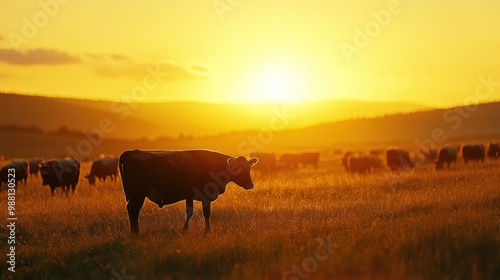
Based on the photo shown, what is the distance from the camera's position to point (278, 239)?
454 inches

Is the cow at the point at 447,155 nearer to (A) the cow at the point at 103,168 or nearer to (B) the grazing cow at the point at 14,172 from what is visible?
(A) the cow at the point at 103,168

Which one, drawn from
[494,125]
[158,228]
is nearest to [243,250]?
[158,228]

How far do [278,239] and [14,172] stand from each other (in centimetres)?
2440

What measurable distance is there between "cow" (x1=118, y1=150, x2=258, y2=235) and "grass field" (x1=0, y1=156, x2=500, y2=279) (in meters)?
0.64

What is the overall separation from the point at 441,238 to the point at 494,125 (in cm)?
11364

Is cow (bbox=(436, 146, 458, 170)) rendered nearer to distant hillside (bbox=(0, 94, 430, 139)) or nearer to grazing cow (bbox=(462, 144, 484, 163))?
grazing cow (bbox=(462, 144, 484, 163))

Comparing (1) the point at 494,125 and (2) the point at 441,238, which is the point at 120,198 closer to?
(2) the point at 441,238

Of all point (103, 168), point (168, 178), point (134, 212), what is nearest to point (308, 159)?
point (103, 168)

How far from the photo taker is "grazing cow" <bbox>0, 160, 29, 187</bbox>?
3253 centimetres

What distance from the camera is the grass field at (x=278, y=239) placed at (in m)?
9.47

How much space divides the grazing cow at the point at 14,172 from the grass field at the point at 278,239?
13937 mm

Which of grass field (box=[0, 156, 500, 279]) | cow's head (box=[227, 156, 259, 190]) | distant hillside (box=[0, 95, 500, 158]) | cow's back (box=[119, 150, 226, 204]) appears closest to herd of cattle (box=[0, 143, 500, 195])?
grass field (box=[0, 156, 500, 279])

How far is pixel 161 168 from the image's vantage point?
48.7ft

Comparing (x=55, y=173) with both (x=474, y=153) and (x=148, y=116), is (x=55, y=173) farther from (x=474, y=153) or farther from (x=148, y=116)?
(x=148, y=116)
